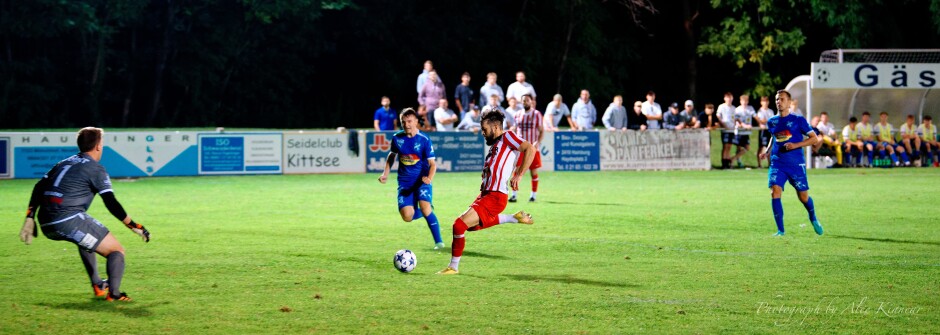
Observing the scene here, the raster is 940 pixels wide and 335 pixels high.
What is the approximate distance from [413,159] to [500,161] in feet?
7.69

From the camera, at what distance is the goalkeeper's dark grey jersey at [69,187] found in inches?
346

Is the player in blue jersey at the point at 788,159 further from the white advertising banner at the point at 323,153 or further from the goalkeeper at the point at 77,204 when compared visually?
the white advertising banner at the point at 323,153

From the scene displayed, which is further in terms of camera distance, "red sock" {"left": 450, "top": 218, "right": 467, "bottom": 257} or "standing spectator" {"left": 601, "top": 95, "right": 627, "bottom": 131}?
"standing spectator" {"left": 601, "top": 95, "right": 627, "bottom": 131}

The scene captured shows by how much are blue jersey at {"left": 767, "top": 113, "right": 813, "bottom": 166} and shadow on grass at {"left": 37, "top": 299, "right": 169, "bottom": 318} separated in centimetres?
815

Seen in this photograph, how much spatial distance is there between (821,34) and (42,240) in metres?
39.3

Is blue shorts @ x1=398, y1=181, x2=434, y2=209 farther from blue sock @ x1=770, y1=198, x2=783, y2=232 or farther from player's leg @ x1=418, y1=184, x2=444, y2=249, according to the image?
blue sock @ x1=770, y1=198, x2=783, y2=232

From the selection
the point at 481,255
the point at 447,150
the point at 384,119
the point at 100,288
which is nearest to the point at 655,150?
the point at 447,150

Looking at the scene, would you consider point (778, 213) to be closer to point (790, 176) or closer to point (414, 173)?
point (790, 176)

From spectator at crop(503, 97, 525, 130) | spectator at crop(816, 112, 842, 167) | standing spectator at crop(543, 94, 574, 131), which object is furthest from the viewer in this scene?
spectator at crop(816, 112, 842, 167)

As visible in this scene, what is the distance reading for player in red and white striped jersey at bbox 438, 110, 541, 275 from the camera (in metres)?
10.7

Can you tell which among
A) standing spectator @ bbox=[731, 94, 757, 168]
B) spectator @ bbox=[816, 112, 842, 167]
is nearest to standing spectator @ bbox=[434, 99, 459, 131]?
standing spectator @ bbox=[731, 94, 757, 168]

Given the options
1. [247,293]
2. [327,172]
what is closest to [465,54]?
[327,172]

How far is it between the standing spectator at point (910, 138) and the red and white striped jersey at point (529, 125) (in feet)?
47.7

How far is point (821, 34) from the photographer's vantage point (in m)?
47.6
